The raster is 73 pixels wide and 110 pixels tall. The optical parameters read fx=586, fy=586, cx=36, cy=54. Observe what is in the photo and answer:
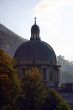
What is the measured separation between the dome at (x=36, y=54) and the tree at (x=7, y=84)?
18.2 m

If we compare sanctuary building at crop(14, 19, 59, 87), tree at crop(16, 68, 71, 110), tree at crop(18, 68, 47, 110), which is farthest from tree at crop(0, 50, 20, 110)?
sanctuary building at crop(14, 19, 59, 87)

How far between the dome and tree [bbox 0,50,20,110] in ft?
59.7

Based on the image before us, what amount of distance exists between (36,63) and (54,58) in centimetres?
378

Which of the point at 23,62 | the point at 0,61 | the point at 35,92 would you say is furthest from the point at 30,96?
the point at 23,62

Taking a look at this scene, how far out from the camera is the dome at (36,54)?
101 metres

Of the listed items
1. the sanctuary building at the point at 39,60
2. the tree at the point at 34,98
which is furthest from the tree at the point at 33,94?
the sanctuary building at the point at 39,60

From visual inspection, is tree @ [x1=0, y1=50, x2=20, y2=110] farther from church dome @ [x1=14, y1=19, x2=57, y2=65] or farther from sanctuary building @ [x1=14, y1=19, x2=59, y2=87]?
church dome @ [x1=14, y1=19, x2=57, y2=65]

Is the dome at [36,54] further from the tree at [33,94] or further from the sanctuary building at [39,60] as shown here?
the tree at [33,94]

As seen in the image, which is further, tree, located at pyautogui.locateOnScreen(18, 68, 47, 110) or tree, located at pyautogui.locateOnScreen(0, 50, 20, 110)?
tree, located at pyautogui.locateOnScreen(18, 68, 47, 110)

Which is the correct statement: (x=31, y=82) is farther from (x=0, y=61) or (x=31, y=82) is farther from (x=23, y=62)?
(x=23, y=62)

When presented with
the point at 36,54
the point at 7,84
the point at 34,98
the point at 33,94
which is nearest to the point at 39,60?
the point at 36,54

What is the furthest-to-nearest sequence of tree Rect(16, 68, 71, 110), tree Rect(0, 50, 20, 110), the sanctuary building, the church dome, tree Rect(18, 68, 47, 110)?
the church dome < the sanctuary building < tree Rect(18, 68, 47, 110) < tree Rect(16, 68, 71, 110) < tree Rect(0, 50, 20, 110)

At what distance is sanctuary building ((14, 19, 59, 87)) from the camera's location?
101m

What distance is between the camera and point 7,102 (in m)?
75.5
